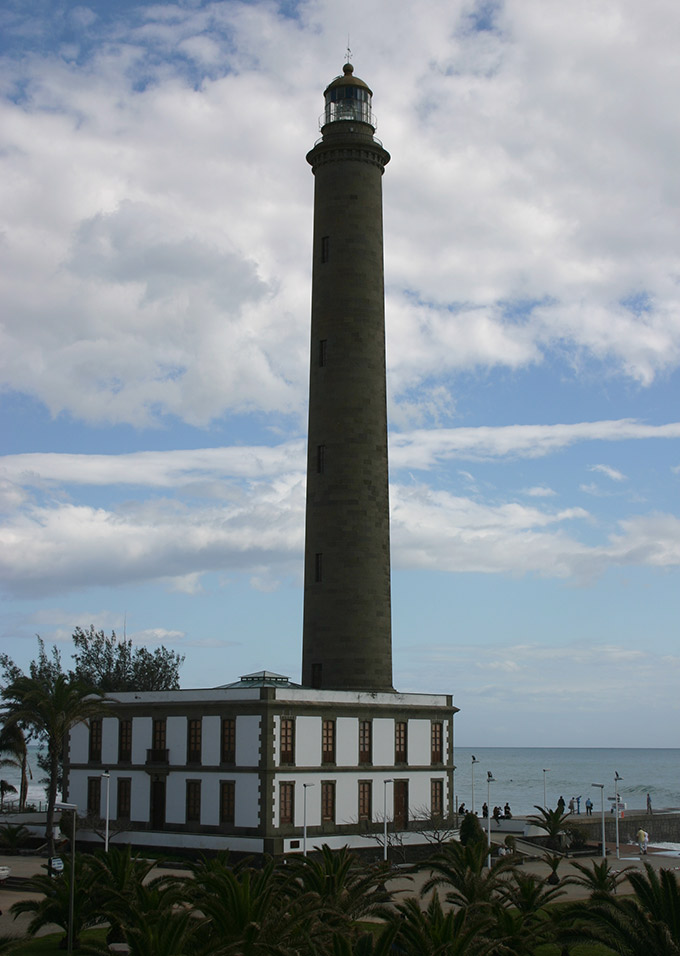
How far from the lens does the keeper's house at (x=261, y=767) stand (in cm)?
4422

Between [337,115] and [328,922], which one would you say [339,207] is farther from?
[328,922]

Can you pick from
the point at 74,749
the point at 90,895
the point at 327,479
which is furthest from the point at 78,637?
the point at 90,895

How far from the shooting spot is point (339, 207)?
5494 centimetres

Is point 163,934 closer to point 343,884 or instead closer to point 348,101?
point 343,884

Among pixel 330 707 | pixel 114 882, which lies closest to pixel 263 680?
pixel 330 707

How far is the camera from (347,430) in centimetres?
5250

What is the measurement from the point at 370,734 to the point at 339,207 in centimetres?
2512

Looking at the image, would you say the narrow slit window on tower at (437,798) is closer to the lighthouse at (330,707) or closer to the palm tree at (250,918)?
the lighthouse at (330,707)

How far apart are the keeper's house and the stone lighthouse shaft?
285 cm

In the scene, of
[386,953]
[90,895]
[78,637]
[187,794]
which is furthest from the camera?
[78,637]

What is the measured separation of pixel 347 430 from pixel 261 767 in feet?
53.8

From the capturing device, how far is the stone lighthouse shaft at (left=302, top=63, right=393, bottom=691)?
5141 cm

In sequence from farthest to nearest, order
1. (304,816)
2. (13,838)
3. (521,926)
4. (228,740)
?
1. (13,838)
2. (228,740)
3. (304,816)
4. (521,926)

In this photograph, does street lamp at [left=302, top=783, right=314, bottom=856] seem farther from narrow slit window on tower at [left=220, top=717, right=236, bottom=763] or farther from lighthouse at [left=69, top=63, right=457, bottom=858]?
narrow slit window on tower at [left=220, top=717, right=236, bottom=763]
